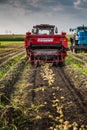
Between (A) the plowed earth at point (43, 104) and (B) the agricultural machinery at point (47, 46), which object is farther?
(B) the agricultural machinery at point (47, 46)

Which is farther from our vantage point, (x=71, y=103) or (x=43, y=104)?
(x=71, y=103)

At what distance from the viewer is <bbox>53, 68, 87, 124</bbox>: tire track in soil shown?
29.9 feet

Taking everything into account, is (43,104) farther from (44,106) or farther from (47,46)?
(47,46)

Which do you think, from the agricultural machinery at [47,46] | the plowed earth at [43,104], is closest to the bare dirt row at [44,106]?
the plowed earth at [43,104]

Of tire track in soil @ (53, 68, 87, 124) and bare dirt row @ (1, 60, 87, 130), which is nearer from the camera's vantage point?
bare dirt row @ (1, 60, 87, 130)

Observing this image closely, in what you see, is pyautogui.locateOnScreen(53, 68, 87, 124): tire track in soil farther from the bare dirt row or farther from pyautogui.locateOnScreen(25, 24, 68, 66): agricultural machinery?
pyautogui.locateOnScreen(25, 24, 68, 66): agricultural machinery

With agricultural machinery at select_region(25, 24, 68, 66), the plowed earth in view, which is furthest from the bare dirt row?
agricultural machinery at select_region(25, 24, 68, 66)

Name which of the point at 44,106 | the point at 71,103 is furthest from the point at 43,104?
the point at 71,103

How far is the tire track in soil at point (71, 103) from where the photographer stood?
9.11 m

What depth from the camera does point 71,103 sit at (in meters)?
10.7

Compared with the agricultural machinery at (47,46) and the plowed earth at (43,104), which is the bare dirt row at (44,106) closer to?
the plowed earth at (43,104)

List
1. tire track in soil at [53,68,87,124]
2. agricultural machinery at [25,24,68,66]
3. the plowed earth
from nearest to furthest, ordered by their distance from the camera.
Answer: the plowed earth → tire track in soil at [53,68,87,124] → agricultural machinery at [25,24,68,66]

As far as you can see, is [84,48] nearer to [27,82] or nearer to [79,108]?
[27,82]

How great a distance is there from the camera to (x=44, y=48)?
22.9m
